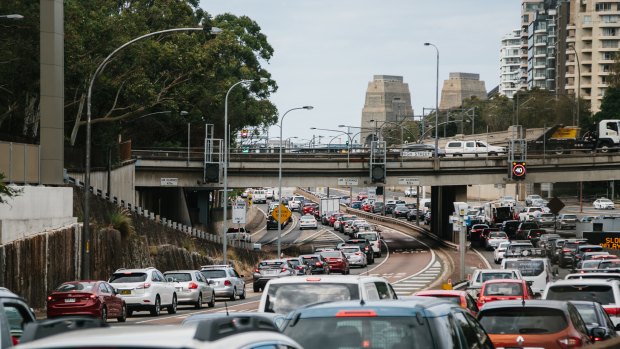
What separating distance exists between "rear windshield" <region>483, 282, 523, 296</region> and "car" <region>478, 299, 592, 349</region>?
1304 cm

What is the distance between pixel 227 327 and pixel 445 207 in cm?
8656

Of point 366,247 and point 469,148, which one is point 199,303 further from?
point 469,148

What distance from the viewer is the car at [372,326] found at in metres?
9.94

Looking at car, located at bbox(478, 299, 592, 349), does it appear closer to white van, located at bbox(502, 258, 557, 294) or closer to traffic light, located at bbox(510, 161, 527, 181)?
white van, located at bbox(502, 258, 557, 294)

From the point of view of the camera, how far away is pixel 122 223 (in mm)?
52625

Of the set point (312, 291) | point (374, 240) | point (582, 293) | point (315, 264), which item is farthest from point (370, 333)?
point (374, 240)

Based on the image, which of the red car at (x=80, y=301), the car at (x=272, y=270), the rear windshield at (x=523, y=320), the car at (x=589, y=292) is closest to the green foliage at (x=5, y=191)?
the red car at (x=80, y=301)

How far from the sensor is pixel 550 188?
526 feet

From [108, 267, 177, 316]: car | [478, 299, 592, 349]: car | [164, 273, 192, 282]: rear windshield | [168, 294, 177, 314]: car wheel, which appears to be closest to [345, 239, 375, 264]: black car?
[164, 273, 192, 282]: rear windshield

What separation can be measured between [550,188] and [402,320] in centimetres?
15346

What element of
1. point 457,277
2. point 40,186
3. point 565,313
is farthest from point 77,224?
point 565,313

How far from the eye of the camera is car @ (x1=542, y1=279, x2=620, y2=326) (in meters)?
21.8

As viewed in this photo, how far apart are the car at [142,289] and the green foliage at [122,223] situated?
13.6 meters

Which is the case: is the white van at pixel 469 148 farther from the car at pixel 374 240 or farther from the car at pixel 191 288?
the car at pixel 191 288
